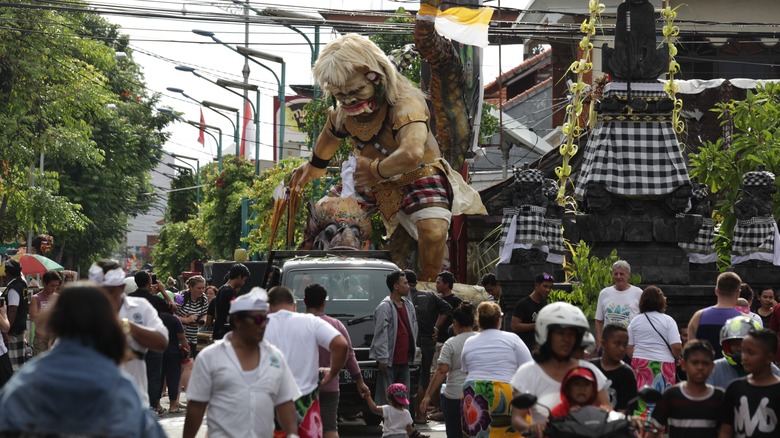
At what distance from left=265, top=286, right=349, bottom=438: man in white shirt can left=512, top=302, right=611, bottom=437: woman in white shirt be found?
2.29 meters

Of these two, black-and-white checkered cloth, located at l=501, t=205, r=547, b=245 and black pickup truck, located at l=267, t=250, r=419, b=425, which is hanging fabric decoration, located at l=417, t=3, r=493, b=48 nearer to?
black-and-white checkered cloth, located at l=501, t=205, r=547, b=245

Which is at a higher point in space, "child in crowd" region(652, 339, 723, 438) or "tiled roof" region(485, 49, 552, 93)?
"tiled roof" region(485, 49, 552, 93)

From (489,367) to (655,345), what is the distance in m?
2.03

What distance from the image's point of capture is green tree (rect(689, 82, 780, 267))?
18562mm

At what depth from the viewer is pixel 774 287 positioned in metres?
16.4

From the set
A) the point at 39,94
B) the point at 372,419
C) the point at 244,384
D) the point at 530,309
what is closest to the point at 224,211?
the point at 39,94

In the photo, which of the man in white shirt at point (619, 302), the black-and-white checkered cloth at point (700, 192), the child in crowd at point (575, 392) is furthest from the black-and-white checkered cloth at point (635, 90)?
the child in crowd at point (575, 392)

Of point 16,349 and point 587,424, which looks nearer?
point 587,424

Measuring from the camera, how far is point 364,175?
18516mm

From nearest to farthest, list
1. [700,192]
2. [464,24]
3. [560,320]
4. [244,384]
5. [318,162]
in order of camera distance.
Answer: [560,320], [244,384], [700,192], [318,162], [464,24]

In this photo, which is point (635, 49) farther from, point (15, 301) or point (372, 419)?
point (15, 301)

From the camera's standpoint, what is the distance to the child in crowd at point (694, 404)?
322 inches

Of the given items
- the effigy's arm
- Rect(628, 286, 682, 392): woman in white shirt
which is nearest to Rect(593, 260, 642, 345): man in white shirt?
Rect(628, 286, 682, 392): woman in white shirt

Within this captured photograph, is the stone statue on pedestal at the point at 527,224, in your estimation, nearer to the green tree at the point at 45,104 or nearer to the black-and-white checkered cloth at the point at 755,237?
the black-and-white checkered cloth at the point at 755,237
